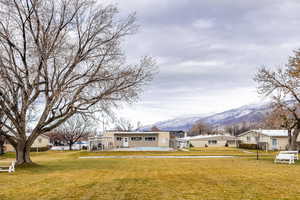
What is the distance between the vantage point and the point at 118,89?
2066 cm

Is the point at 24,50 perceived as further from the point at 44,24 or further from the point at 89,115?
the point at 89,115

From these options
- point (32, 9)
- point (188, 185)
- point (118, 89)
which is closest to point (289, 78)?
point (118, 89)

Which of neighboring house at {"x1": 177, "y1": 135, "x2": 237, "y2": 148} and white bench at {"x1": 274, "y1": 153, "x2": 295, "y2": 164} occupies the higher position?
white bench at {"x1": 274, "y1": 153, "x2": 295, "y2": 164}

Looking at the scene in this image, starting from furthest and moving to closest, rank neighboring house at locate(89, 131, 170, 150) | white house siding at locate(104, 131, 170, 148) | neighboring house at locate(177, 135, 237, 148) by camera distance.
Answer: neighboring house at locate(177, 135, 237, 148)
white house siding at locate(104, 131, 170, 148)
neighboring house at locate(89, 131, 170, 150)

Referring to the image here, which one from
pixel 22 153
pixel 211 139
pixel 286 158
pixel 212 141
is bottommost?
pixel 212 141

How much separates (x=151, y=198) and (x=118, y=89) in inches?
485

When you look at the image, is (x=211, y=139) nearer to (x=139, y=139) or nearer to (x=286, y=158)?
(x=139, y=139)

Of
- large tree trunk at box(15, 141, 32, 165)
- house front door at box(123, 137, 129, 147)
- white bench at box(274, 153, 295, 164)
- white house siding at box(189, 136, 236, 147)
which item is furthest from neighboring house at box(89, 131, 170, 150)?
large tree trunk at box(15, 141, 32, 165)

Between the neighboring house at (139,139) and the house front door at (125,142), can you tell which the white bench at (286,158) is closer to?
the neighboring house at (139,139)

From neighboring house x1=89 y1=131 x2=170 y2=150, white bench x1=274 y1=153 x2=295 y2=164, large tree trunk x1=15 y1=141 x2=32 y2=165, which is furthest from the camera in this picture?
neighboring house x1=89 y1=131 x2=170 y2=150

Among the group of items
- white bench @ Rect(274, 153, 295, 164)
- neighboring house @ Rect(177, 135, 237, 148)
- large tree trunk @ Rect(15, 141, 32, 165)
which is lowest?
neighboring house @ Rect(177, 135, 237, 148)

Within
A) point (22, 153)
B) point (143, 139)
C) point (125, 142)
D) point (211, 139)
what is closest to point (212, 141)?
point (211, 139)

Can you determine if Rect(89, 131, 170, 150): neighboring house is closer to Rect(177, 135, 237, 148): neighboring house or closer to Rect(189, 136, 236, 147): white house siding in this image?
Rect(177, 135, 237, 148): neighboring house

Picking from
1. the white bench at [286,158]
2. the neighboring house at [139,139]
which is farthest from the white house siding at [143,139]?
the white bench at [286,158]
